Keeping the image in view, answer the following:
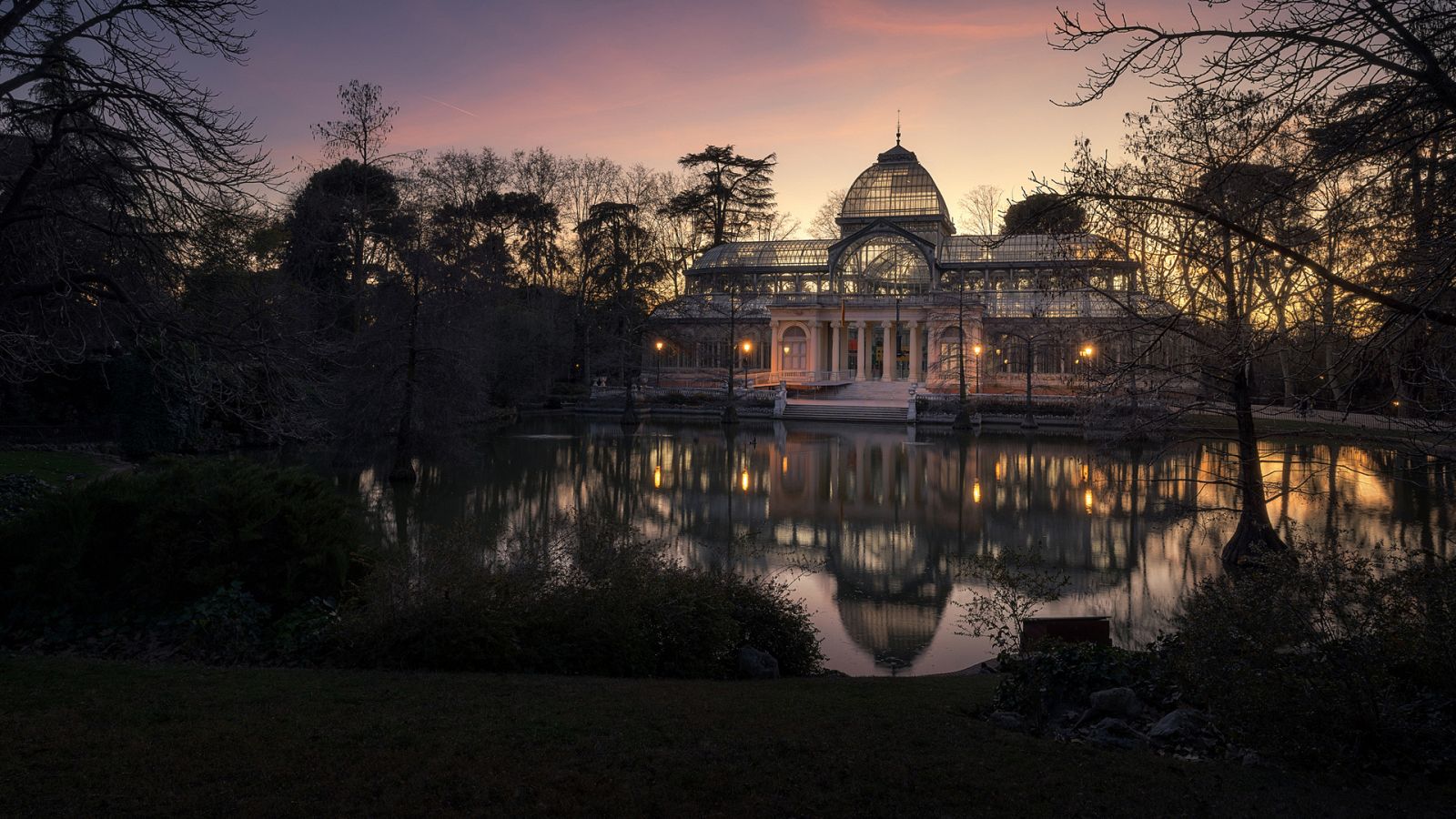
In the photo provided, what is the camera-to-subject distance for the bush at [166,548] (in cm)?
838

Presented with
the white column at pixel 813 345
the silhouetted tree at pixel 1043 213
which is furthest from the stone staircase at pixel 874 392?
the silhouetted tree at pixel 1043 213

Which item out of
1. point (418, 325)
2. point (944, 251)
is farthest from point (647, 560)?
point (944, 251)

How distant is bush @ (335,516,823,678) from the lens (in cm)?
756

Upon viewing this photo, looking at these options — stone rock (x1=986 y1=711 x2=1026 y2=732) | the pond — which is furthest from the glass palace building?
stone rock (x1=986 y1=711 x2=1026 y2=732)

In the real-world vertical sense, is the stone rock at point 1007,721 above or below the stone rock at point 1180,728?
below

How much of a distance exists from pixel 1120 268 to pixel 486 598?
909cm

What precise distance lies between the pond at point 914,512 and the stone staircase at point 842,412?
1051 cm

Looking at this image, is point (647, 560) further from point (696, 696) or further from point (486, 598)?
point (696, 696)

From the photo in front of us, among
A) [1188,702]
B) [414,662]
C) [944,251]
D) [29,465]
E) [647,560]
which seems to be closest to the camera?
[1188,702]

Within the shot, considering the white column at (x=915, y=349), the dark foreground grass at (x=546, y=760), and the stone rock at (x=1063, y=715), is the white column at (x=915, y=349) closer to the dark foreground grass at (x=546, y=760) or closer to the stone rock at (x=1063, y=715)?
the stone rock at (x=1063, y=715)

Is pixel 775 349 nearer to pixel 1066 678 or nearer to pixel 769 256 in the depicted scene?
Result: pixel 769 256

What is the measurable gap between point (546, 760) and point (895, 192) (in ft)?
184

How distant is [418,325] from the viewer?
20.9 meters

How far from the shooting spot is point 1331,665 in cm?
522
